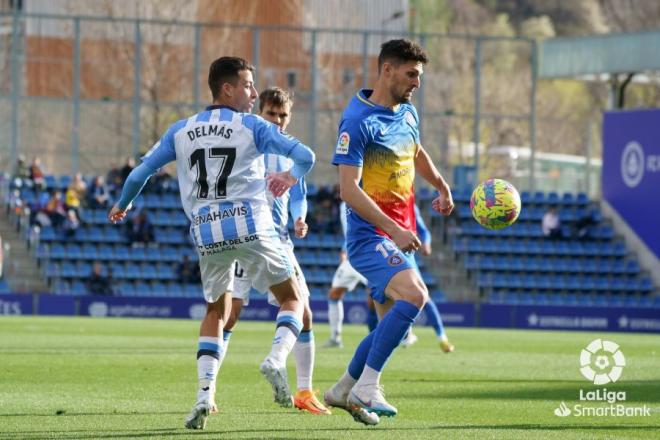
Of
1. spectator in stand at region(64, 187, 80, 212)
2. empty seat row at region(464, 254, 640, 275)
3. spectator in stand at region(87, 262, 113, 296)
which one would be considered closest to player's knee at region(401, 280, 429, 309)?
spectator in stand at region(87, 262, 113, 296)

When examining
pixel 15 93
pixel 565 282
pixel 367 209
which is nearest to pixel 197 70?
pixel 15 93

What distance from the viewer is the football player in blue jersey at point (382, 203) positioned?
336 inches

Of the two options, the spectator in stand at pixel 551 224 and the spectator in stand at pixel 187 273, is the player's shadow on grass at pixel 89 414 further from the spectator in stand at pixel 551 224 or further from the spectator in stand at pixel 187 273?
the spectator in stand at pixel 551 224

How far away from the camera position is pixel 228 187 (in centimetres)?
871

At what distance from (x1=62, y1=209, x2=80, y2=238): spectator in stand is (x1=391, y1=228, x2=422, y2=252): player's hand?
25405 mm

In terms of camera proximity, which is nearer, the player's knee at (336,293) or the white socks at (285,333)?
the white socks at (285,333)

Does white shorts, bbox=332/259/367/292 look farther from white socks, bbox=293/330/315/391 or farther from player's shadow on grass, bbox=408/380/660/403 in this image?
→ white socks, bbox=293/330/315/391

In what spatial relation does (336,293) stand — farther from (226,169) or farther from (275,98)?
(226,169)

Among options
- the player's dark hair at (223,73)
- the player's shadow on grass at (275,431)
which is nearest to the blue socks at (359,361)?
the player's shadow on grass at (275,431)

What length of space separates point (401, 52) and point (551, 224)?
90.9 ft

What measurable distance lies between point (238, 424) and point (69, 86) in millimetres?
34834

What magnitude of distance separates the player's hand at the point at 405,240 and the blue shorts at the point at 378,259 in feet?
1.22

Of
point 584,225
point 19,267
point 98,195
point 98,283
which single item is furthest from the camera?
point 584,225

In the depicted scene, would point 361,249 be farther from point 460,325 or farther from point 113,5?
point 113,5
